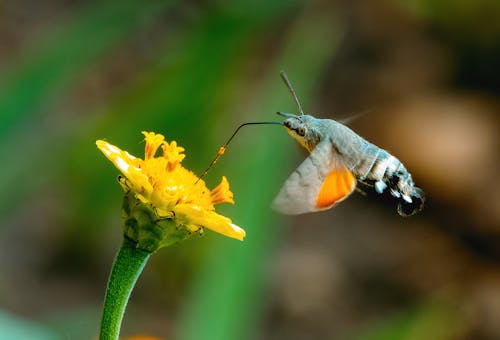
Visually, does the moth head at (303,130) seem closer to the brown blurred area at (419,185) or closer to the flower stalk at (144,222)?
the flower stalk at (144,222)

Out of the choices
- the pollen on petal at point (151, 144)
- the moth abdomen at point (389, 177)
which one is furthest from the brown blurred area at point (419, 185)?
the pollen on petal at point (151, 144)

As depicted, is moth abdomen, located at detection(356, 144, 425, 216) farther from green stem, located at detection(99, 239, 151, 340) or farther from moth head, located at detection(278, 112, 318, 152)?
green stem, located at detection(99, 239, 151, 340)

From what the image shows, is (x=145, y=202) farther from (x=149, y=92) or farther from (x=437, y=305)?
(x=149, y=92)

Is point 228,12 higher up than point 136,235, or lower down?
higher up

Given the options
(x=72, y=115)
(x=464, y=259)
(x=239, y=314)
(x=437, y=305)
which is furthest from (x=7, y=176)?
A: (x=464, y=259)

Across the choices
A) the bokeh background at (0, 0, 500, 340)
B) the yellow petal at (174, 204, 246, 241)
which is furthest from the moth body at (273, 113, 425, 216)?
the bokeh background at (0, 0, 500, 340)
